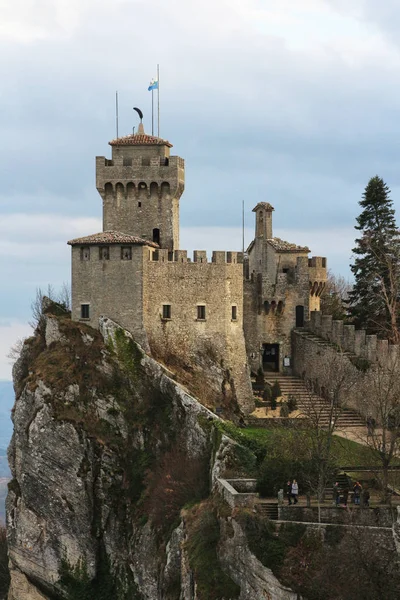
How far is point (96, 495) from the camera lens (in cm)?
7725

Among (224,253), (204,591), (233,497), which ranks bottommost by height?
(204,591)

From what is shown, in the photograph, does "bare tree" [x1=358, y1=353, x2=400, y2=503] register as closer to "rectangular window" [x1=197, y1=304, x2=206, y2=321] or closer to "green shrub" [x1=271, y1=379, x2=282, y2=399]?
"green shrub" [x1=271, y1=379, x2=282, y2=399]

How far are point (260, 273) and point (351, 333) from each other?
8.00m

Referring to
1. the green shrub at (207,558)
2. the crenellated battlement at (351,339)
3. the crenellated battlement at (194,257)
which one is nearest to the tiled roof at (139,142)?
the crenellated battlement at (194,257)

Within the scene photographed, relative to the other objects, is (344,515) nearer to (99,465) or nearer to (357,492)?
(357,492)

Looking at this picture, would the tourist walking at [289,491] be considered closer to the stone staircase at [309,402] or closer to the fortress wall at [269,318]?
the stone staircase at [309,402]

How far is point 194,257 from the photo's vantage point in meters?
81.1

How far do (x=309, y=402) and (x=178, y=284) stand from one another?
35.9 ft

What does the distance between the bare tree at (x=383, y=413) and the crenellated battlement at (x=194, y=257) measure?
11519 millimetres

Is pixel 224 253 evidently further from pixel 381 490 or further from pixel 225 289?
A: pixel 381 490

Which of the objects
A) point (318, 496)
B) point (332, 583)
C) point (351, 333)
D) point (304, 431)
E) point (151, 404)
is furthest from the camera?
point (351, 333)

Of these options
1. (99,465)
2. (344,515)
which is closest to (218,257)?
(99,465)

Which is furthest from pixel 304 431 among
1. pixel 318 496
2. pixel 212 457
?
pixel 318 496

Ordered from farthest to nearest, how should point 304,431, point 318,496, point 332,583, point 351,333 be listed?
point 351,333 < point 304,431 < point 318,496 < point 332,583
